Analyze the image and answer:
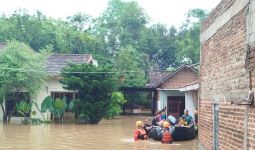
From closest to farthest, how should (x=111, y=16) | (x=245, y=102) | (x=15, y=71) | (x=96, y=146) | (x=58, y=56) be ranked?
1. (x=245, y=102)
2. (x=96, y=146)
3. (x=15, y=71)
4. (x=58, y=56)
5. (x=111, y=16)

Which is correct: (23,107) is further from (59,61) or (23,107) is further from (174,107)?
(174,107)

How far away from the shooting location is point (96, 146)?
16562mm

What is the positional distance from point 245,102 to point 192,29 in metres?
51.7

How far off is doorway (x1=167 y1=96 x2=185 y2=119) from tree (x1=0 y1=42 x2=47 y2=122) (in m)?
10.6

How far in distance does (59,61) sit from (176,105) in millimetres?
9811

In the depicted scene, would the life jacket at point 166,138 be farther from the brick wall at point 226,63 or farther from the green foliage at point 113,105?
the green foliage at point 113,105

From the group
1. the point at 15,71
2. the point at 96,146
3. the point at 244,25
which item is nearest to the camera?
the point at 244,25

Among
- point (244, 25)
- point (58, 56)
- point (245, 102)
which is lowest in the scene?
point (245, 102)

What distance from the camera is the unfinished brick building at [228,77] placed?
6.76 m

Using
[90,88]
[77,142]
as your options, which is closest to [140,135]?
[77,142]

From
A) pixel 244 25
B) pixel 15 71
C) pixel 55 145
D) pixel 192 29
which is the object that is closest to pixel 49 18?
pixel 192 29

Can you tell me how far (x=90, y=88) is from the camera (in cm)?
2681

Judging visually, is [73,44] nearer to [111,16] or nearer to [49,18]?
[49,18]

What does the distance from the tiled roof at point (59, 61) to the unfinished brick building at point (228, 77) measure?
19859mm
